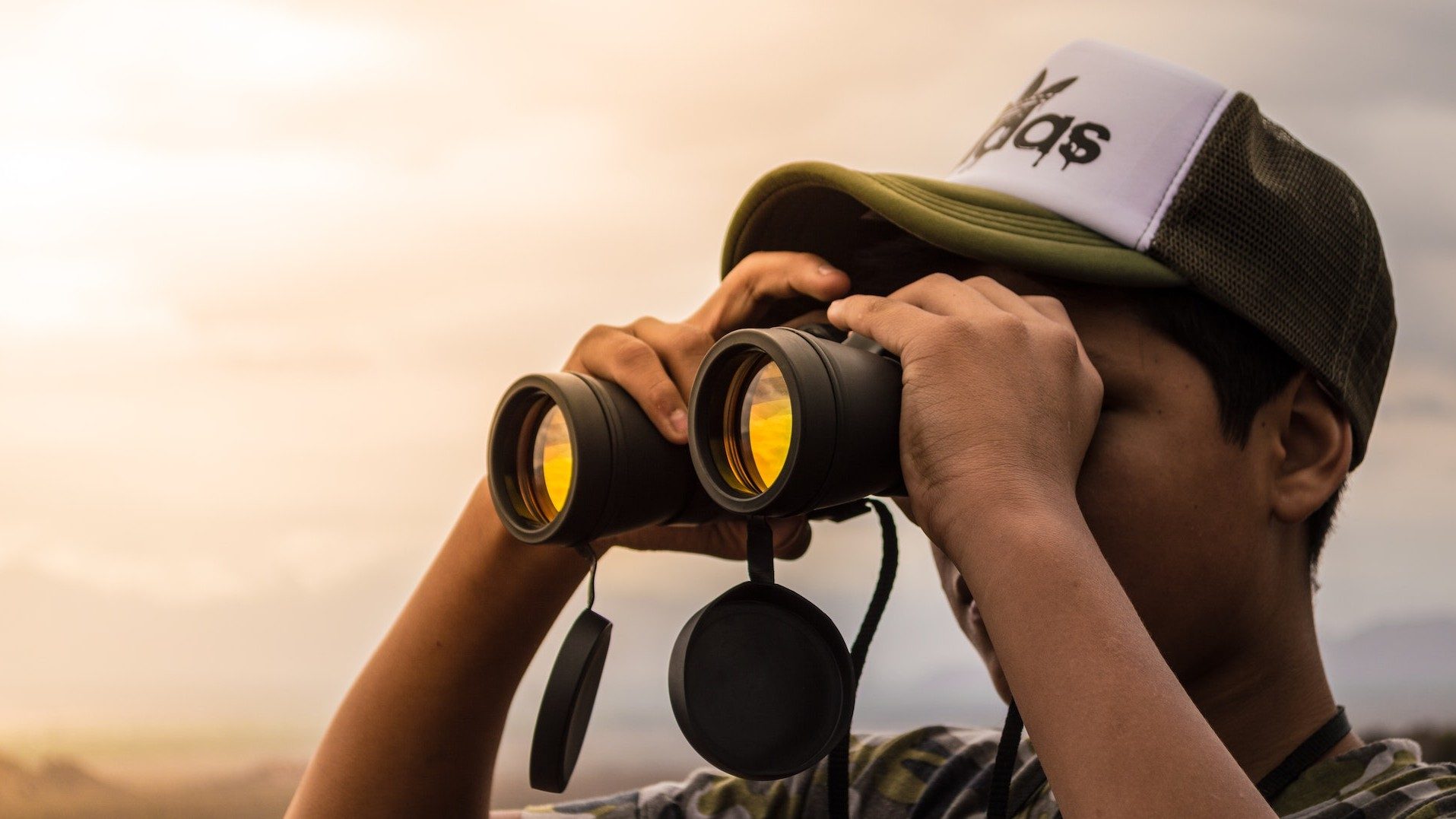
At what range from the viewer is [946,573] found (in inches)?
43.1

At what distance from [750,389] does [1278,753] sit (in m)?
0.51

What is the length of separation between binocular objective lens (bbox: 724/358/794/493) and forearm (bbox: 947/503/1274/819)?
0.40 feet

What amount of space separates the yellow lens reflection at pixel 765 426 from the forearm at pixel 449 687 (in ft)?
1.11

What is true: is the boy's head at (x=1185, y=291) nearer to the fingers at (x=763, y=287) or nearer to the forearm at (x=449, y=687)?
the fingers at (x=763, y=287)

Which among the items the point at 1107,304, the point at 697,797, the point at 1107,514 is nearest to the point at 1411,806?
the point at 1107,514

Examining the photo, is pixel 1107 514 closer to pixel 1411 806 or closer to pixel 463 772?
pixel 1411 806

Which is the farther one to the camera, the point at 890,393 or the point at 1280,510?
the point at 1280,510

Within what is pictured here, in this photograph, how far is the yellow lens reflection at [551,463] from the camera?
0.86m

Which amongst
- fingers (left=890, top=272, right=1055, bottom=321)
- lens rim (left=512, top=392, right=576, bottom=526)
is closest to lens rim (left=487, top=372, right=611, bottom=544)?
lens rim (left=512, top=392, right=576, bottom=526)

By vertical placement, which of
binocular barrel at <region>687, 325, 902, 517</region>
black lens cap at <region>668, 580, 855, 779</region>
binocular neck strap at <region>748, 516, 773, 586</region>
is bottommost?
black lens cap at <region>668, 580, 855, 779</region>

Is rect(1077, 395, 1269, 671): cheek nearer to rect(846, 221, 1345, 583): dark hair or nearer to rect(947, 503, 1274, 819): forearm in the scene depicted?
rect(846, 221, 1345, 583): dark hair

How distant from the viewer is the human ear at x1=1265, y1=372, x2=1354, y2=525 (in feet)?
3.11

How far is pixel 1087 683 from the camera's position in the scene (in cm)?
68

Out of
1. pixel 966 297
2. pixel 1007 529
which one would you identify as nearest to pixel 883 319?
pixel 966 297
